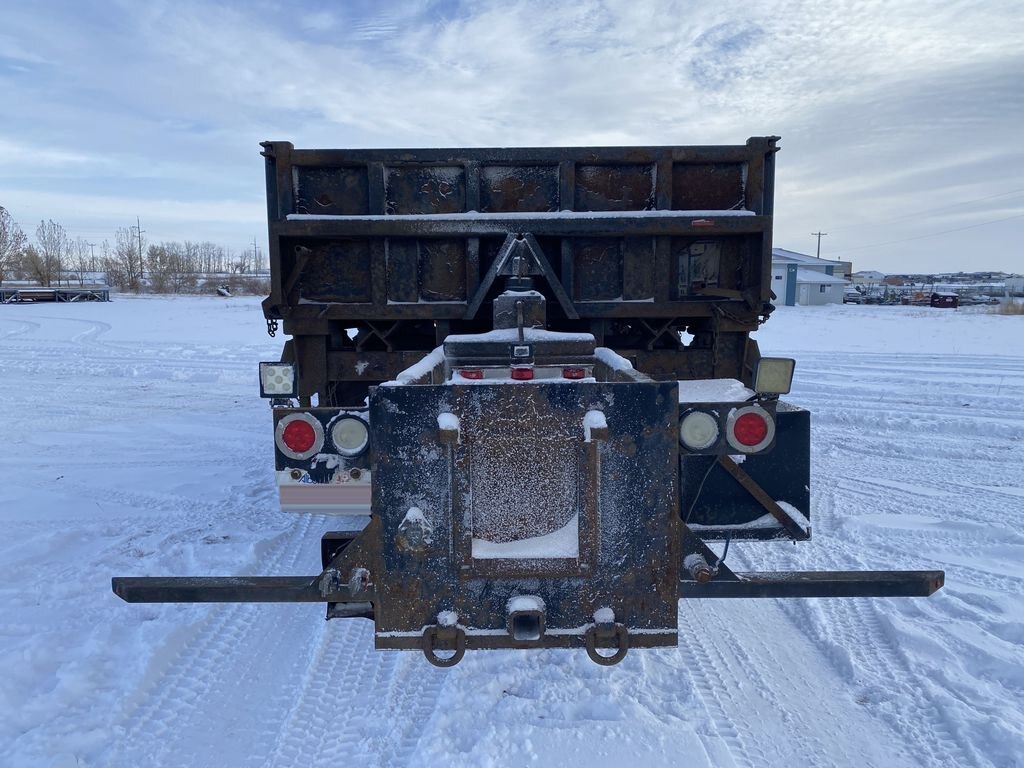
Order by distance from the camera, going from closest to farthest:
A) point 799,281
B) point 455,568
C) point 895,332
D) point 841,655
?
point 455,568, point 841,655, point 895,332, point 799,281

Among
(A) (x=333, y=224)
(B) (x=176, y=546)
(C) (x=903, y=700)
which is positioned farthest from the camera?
(B) (x=176, y=546)

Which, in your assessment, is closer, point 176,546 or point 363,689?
point 363,689

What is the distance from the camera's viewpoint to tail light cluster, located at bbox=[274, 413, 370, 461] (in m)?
2.97

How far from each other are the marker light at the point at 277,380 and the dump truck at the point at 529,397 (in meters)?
0.01

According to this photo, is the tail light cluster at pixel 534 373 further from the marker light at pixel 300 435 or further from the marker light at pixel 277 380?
the marker light at pixel 277 380

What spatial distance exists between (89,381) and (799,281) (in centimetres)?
4266

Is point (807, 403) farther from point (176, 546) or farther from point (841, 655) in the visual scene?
point (176, 546)

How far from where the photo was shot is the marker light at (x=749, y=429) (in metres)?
2.77

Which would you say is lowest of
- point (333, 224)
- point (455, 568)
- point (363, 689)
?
point (363, 689)

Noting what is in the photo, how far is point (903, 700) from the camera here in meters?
2.88

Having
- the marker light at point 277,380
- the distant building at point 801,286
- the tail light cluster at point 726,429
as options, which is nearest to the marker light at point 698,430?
the tail light cluster at point 726,429

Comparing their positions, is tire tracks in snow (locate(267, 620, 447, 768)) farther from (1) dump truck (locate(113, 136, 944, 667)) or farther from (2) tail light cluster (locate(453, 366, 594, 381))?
(2) tail light cluster (locate(453, 366, 594, 381))

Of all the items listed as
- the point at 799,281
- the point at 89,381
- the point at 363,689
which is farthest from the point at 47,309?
A: the point at 799,281

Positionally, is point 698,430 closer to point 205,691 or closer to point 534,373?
point 534,373
